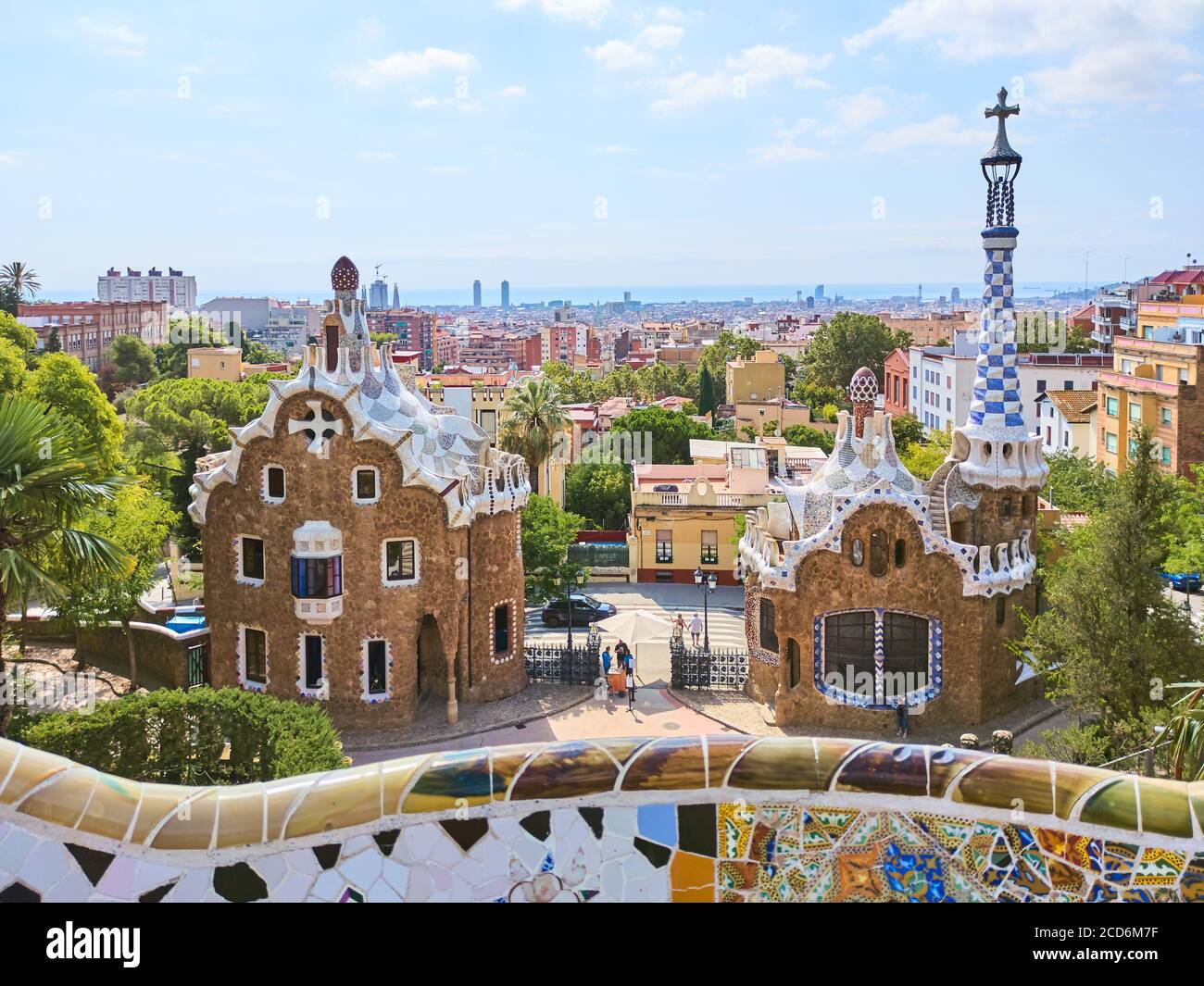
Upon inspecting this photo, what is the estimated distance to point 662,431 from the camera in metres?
66.1

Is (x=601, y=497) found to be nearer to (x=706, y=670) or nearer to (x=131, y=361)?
(x=706, y=670)

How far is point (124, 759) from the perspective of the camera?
818 inches

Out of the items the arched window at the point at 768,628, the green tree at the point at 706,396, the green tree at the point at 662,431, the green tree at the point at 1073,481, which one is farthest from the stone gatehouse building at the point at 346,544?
the green tree at the point at 706,396

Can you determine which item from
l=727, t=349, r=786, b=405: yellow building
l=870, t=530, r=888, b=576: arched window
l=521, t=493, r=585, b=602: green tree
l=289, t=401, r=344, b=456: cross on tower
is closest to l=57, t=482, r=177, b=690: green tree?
l=289, t=401, r=344, b=456: cross on tower

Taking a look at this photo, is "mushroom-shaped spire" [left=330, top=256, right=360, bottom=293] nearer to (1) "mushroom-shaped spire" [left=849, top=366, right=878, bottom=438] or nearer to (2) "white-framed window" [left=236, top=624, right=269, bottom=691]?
(2) "white-framed window" [left=236, top=624, right=269, bottom=691]

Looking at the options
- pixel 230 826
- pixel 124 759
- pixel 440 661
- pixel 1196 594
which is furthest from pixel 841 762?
pixel 1196 594

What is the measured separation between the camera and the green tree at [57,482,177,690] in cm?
2866

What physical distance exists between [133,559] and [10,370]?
789 inches

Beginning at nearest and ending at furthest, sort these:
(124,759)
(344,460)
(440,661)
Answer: (124,759) → (344,460) → (440,661)

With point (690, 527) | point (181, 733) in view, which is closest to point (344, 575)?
point (181, 733)

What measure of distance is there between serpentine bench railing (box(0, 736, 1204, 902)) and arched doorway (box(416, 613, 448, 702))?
24190 millimetres

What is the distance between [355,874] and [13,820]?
5.80 ft

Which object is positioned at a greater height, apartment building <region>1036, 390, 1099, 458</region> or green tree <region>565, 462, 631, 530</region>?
apartment building <region>1036, 390, 1099, 458</region>
